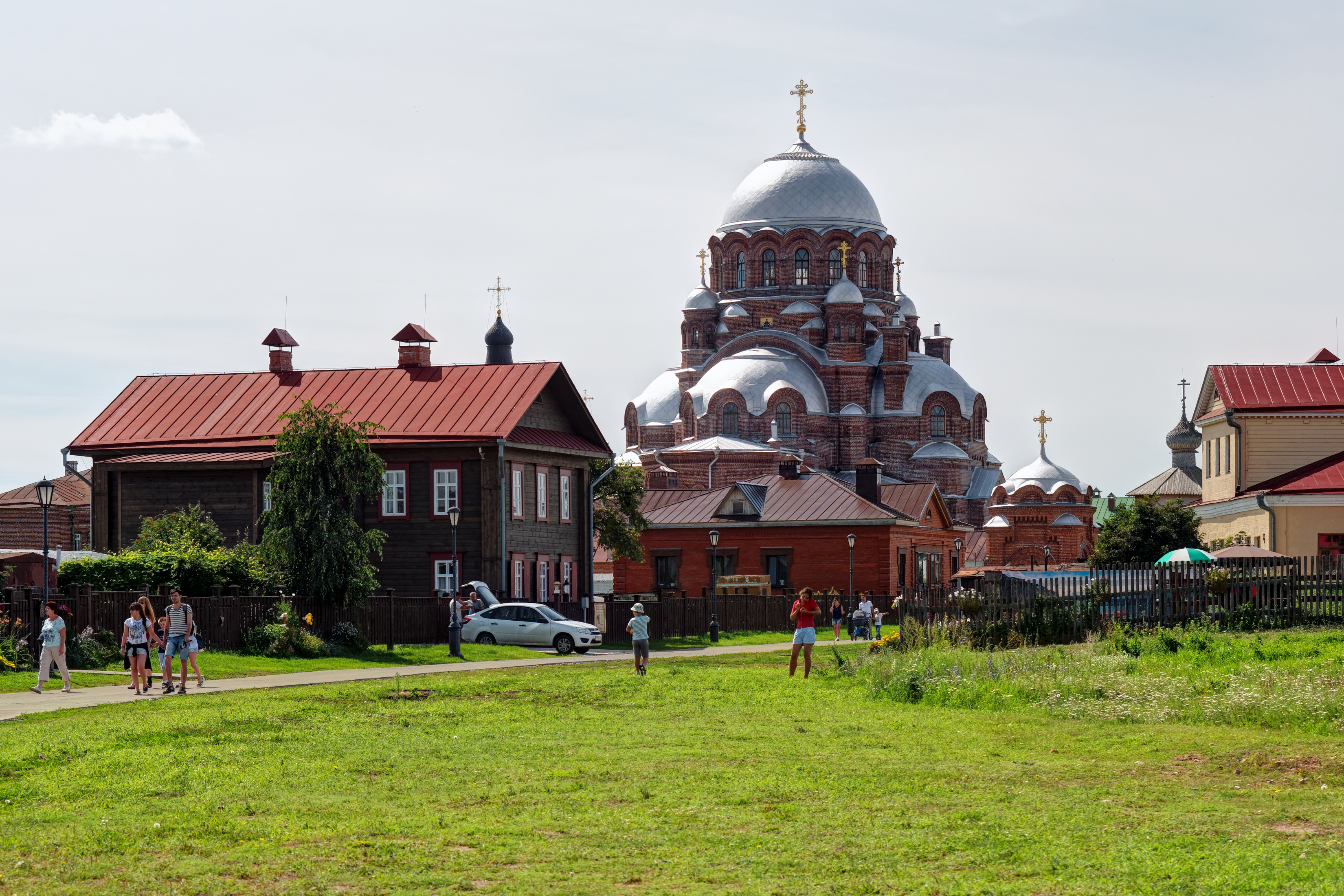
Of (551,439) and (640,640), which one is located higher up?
(551,439)

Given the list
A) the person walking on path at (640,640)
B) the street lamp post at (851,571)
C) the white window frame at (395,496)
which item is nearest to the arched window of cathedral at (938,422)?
the street lamp post at (851,571)

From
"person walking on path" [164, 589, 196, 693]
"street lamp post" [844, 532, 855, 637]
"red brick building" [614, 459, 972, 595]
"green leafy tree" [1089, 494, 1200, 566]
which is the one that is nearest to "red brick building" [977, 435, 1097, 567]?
"red brick building" [614, 459, 972, 595]

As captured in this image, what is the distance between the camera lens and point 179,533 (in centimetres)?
4147

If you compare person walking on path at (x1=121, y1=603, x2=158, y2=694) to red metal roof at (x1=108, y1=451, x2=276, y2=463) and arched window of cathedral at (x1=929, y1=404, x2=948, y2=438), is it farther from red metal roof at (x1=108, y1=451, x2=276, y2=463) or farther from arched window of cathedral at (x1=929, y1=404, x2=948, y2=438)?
arched window of cathedral at (x1=929, y1=404, x2=948, y2=438)

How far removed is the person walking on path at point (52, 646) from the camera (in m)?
24.0

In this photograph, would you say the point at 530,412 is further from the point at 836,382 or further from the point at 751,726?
the point at 836,382

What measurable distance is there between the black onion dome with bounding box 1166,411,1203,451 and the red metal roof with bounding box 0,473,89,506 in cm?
6576

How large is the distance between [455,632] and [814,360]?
63.5 meters

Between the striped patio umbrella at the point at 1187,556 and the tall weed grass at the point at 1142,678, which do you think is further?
the striped patio umbrella at the point at 1187,556

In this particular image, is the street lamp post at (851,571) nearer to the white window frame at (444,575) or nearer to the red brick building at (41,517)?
the white window frame at (444,575)

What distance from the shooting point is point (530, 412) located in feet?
161

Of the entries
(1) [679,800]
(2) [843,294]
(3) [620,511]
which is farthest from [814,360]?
(1) [679,800]

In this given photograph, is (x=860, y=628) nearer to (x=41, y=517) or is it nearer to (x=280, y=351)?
(x=280, y=351)

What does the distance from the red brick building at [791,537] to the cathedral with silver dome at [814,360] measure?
21474 millimetres
